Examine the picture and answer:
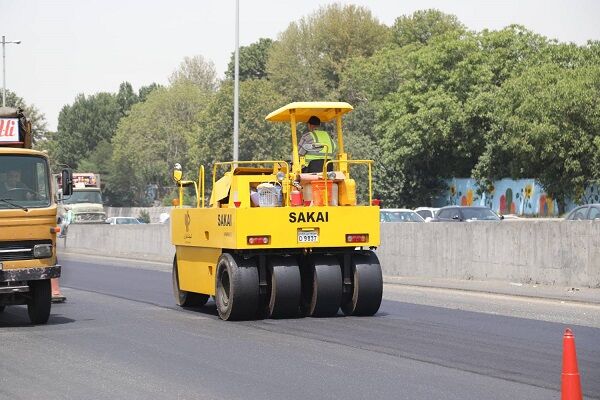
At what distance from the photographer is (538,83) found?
66.8 m

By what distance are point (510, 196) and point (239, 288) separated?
5742 cm

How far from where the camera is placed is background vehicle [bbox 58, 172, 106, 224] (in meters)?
69.4

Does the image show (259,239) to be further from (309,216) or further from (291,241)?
(309,216)

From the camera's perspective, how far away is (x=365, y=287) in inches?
716

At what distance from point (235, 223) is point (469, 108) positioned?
59.6 meters

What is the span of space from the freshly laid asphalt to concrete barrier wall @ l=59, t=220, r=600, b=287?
2.21m

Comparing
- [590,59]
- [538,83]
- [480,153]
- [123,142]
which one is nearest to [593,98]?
[538,83]

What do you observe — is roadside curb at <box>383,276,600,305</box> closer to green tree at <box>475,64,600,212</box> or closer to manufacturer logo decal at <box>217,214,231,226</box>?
manufacturer logo decal at <box>217,214,231,226</box>

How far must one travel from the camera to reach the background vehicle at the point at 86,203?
69438 mm

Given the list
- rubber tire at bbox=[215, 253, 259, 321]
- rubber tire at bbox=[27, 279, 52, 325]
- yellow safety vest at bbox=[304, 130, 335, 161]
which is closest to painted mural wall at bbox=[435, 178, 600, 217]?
yellow safety vest at bbox=[304, 130, 335, 161]

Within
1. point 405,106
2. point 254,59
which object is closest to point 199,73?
point 254,59

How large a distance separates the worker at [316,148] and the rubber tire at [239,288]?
70.0 inches

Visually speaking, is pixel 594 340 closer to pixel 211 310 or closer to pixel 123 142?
pixel 211 310

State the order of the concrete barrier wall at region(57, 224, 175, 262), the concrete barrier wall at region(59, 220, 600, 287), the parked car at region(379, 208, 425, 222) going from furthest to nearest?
the concrete barrier wall at region(57, 224, 175, 262), the parked car at region(379, 208, 425, 222), the concrete barrier wall at region(59, 220, 600, 287)
